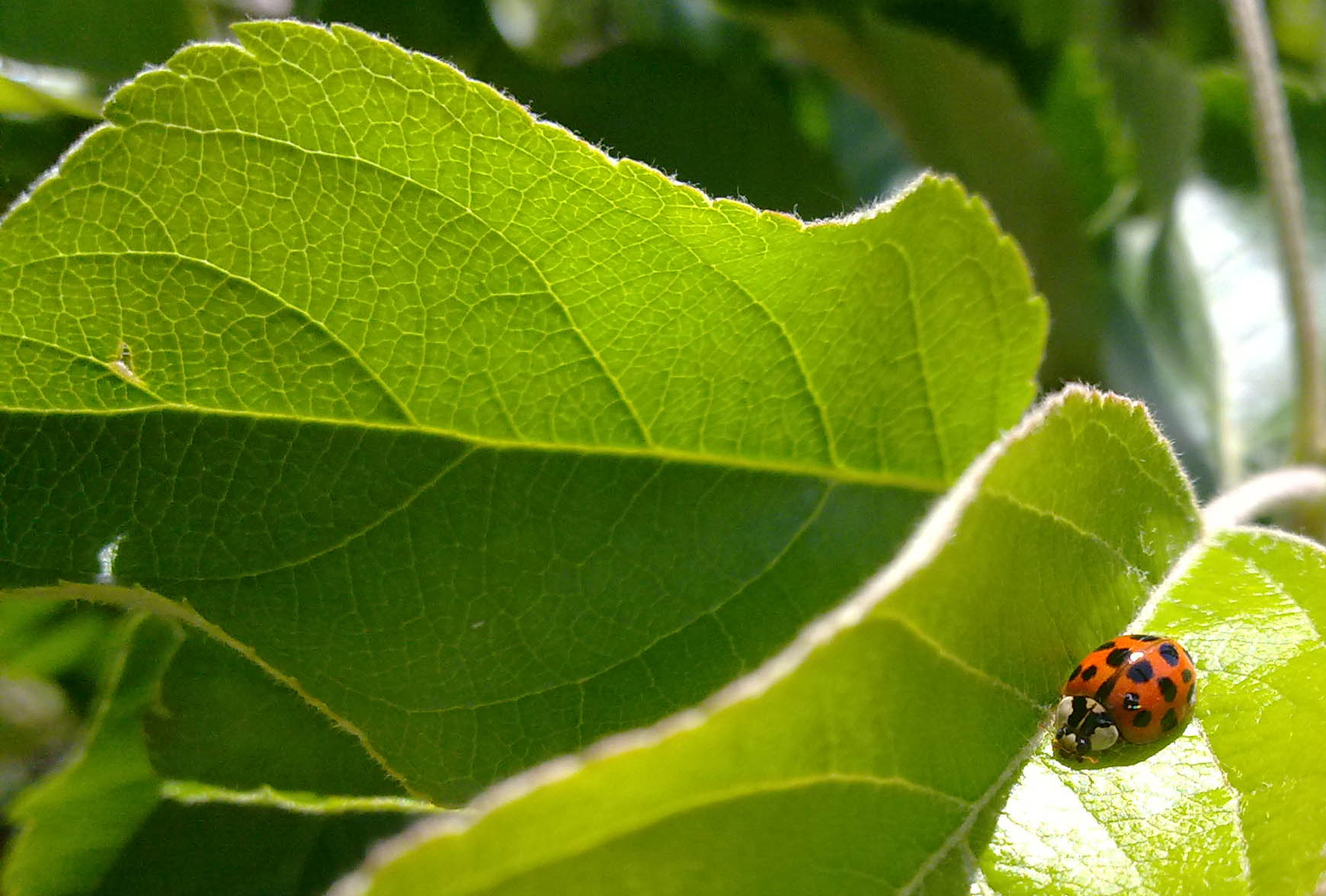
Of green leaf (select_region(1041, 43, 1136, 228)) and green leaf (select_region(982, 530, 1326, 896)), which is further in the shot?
green leaf (select_region(1041, 43, 1136, 228))

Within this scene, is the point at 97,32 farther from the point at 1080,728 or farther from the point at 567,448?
the point at 1080,728

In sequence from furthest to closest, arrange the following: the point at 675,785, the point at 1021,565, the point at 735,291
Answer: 1. the point at 735,291
2. the point at 1021,565
3. the point at 675,785

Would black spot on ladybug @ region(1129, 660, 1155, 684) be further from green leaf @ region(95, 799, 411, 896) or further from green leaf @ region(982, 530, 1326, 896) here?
green leaf @ region(95, 799, 411, 896)

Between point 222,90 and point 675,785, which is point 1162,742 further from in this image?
→ point 222,90

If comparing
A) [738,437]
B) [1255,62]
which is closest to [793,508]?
[738,437]

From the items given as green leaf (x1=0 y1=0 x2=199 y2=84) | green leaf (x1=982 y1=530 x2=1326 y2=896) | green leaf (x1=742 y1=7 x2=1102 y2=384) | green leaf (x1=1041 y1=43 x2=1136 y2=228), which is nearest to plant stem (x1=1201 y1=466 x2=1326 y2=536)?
green leaf (x1=982 y1=530 x2=1326 y2=896)

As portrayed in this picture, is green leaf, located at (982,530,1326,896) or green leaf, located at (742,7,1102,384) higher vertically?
green leaf, located at (742,7,1102,384)

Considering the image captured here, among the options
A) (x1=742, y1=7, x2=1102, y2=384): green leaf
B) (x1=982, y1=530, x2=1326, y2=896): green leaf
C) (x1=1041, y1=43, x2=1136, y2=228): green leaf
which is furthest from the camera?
(x1=1041, y1=43, x2=1136, y2=228): green leaf
